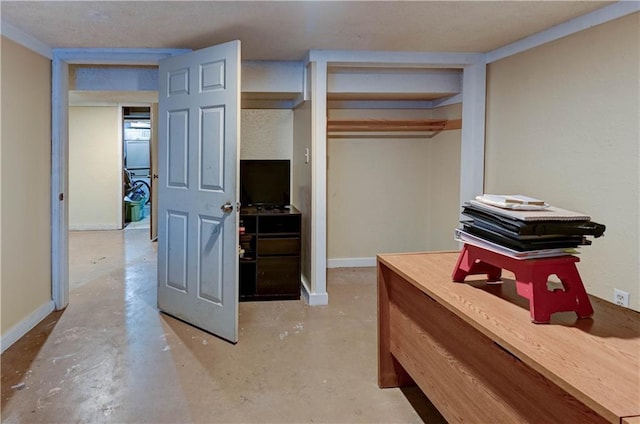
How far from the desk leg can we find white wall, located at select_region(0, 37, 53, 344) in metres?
2.34

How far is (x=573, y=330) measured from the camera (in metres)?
1.25

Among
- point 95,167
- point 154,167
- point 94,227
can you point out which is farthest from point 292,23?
point 94,227

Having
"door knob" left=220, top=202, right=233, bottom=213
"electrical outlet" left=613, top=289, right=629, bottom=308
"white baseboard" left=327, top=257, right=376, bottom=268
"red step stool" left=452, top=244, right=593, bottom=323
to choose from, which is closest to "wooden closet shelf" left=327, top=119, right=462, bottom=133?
"white baseboard" left=327, top=257, right=376, bottom=268

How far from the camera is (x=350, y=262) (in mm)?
5082

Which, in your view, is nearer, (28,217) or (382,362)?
(382,362)

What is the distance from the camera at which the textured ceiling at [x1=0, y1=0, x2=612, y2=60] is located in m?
2.50

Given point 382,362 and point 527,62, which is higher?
point 527,62

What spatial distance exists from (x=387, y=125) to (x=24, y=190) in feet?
11.0

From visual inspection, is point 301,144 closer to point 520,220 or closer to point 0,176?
point 0,176

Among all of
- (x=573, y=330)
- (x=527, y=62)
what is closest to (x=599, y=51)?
(x=527, y=62)

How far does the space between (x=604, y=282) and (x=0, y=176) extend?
12.2 feet

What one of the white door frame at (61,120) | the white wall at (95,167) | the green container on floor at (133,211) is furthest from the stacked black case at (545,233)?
the green container on floor at (133,211)

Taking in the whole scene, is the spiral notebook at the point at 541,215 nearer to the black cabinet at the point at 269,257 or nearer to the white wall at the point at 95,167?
the black cabinet at the point at 269,257

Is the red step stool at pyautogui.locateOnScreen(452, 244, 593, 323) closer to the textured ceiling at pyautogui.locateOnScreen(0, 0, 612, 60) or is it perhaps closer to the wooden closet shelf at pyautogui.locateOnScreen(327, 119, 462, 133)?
the textured ceiling at pyautogui.locateOnScreen(0, 0, 612, 60)
